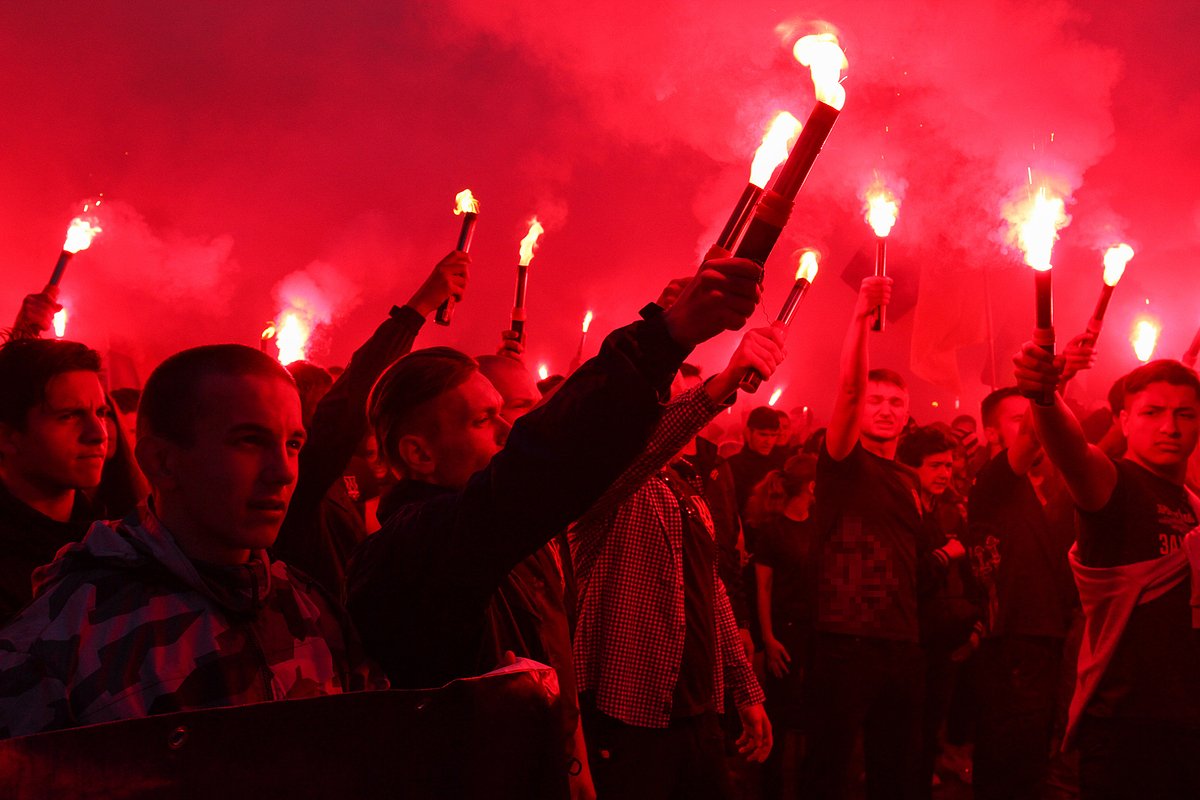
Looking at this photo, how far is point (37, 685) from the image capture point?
1292mm

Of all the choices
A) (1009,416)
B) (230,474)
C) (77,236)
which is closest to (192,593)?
(230,474)

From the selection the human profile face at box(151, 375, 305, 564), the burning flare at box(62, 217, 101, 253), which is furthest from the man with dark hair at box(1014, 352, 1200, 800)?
the burning flare at box(62, 217, 101, 253)

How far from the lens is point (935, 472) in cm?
593

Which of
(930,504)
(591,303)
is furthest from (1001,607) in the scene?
(591,303)

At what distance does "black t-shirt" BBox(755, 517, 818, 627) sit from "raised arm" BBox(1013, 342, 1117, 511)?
2381mm

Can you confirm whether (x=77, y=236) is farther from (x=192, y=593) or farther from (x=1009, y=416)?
(x=1009, y=416)

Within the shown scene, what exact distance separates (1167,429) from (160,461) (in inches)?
145

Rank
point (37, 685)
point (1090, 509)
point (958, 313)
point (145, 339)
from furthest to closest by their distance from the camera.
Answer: point (145, 339), point (958, 313), point (1090, 509), point (37, 685)

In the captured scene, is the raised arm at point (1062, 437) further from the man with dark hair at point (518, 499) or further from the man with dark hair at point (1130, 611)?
the man with dark hair at point (518, 499)

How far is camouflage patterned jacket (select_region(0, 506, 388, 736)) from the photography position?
4.32ft

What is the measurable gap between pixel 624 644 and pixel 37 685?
6.77ft

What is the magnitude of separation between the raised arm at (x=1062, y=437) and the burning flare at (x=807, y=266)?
781mm

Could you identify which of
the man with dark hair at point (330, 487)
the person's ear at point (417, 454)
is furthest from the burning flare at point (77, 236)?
the person's ear at point (417, 454)

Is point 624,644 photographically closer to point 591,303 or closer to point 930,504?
point 930,504
